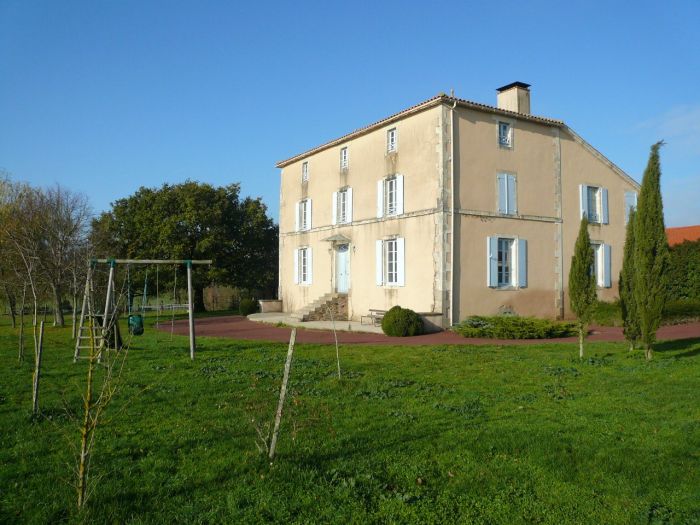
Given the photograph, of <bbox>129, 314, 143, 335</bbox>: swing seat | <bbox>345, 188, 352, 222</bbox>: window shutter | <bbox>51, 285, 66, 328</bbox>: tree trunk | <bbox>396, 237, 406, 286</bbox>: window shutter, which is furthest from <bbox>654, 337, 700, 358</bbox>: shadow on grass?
<bbox>51, 285, 66, 328</bbox>: tree trunk

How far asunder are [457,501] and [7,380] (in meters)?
7.40

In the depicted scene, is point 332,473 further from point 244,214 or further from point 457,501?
point 244,214

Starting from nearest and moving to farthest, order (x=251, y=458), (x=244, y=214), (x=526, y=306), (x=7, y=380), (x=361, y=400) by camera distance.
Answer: (x=251, y=458) < (x=361, y=400) < (x=7, y=380) < (x=526, y=306) < (x=244, y=214)

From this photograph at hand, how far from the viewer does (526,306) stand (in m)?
18.4

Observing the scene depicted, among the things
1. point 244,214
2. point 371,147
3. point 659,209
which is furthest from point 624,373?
point 244,214

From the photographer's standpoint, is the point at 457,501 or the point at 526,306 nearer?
the point at 457,501

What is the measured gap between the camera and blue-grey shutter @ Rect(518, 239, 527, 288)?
715 inches

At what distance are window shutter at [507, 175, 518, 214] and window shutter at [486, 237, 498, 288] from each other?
1.35 meters

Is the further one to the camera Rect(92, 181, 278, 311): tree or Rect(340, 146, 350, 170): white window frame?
Rect(92, 181, 278, 311): tree

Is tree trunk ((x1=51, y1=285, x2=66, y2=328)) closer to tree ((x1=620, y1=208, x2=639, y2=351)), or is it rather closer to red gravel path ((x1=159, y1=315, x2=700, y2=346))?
red gravel path ((x1=159, y1=315, x2=700, y2=346))

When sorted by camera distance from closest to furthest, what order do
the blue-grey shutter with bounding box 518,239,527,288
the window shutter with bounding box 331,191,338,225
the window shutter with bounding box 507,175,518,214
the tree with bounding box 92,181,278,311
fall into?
the blue-grey shutter with bounding box 518,239,527,288
the window shutter with bounding box 507,175,518,214
the window shutter with bounding box 331,191,338,225
the tree with bounding box 92,181,278,311

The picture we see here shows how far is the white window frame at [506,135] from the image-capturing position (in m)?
18.3

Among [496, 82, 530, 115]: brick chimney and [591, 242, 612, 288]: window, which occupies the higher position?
[496, 82, 530, 115]: brick chimney

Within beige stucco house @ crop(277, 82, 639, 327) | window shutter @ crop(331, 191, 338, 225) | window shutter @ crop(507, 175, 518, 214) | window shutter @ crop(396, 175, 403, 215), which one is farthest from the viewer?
window shutter @ crop(331, 191, 338, 225)
